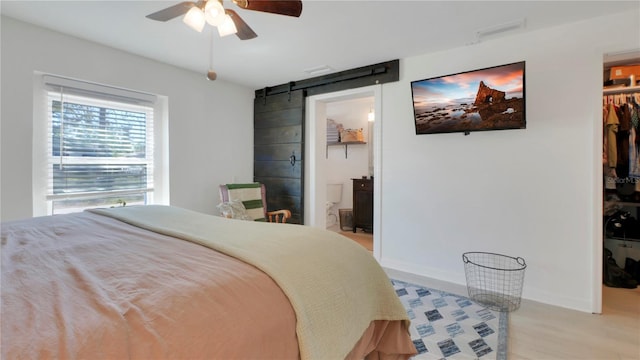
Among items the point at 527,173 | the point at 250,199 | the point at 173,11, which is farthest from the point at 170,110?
the point at 527,173

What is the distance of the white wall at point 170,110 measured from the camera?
7.85 ft

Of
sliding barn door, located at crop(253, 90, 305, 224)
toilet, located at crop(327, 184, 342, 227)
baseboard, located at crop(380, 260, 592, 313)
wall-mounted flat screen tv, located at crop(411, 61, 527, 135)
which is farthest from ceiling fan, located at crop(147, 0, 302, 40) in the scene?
toilet, located at crop(327, 184, 342, 227)

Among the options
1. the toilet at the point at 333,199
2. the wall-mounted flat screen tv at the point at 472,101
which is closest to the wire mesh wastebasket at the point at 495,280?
the wall-mounted flat screen tv at the point at 472,101

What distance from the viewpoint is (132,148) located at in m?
3.22

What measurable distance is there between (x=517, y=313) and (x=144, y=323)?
8.69 ft

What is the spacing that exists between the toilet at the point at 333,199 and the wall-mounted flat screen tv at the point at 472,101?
8.76 feet

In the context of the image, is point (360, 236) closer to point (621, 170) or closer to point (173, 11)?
point (621, 170)

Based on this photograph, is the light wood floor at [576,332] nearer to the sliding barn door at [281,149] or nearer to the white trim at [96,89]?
the sliding barn door at [281,149]

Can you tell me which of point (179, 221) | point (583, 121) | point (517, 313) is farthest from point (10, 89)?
point (583, 121)

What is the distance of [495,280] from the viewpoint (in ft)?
8.75

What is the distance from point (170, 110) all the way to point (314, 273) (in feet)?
10.1

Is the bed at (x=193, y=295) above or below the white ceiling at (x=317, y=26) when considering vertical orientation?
below

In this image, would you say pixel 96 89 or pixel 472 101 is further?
pixel 96 89

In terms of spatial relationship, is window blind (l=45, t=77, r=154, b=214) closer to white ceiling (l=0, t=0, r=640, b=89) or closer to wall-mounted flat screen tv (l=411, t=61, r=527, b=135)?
white ceiling (l=0, t=0, r=640, b=89)
